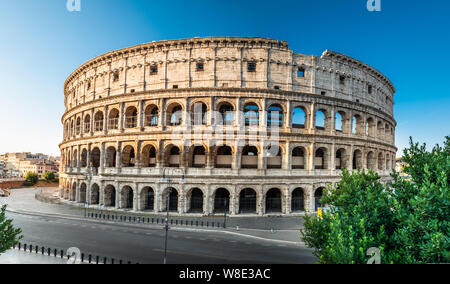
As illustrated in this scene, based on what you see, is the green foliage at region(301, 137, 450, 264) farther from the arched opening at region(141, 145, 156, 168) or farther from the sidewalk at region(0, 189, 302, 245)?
the arched opening at region(141, 145, 156, 168)

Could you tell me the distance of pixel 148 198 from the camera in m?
27.3

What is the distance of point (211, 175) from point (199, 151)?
4.57 metres

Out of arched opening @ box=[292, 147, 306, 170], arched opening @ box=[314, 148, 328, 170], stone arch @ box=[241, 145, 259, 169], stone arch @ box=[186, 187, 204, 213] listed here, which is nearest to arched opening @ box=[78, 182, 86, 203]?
stone arch @ box=[186, 187, 204, 213]

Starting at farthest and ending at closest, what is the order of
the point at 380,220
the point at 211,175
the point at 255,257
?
the point at 211,175 → the point at 255,257 → the point at 380,220

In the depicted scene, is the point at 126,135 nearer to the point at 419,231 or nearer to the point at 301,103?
the point at 301,103

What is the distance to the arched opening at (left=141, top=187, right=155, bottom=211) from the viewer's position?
2667cm

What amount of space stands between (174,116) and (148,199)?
1097 cm

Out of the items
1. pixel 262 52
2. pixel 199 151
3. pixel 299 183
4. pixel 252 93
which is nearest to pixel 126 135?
pixel 199 151

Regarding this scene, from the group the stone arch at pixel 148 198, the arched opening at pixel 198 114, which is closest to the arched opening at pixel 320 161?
the arched opening at pixel 198 114

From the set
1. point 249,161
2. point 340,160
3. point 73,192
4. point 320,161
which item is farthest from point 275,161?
point 73,192

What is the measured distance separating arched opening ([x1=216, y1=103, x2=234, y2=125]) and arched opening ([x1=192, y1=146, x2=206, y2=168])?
4730 millimetres

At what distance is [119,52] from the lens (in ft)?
96.8

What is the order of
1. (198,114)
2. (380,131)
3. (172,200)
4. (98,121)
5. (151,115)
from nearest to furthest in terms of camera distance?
(198,114) → (172,200) → (151,115) → (98,121) → (380,131)

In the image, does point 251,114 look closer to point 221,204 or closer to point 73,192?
point 221,204
